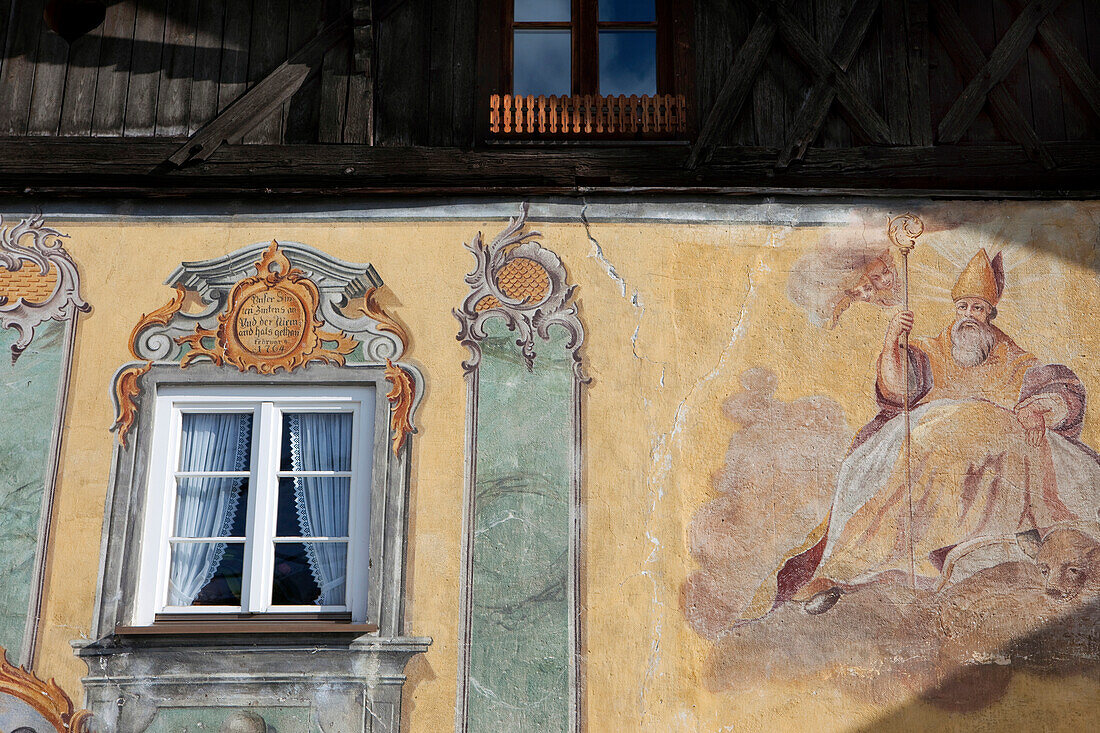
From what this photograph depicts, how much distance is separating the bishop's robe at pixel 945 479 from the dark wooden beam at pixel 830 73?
1271 millimetres

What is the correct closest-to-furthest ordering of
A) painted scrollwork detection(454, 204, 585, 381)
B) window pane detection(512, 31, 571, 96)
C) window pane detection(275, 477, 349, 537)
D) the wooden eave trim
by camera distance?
1. window pane detection(275, 477, 349, 537)
2. painted scrollwork detection(454, 204, 585, 381)
3. the wooden eave trim
4. window pane detection(512, 31, 571, 96)

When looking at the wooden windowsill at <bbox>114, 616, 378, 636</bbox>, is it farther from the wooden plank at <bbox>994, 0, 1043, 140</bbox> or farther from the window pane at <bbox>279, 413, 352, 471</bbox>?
the wooden plank at <bbox>994, 0, 1043, 140</bbox>

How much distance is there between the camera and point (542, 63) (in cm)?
672

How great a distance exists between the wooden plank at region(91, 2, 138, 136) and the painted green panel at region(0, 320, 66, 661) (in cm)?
117

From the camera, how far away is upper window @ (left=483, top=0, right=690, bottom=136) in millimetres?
6484

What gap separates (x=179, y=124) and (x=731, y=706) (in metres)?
4.20

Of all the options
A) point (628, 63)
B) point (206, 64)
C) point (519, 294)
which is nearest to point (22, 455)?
point (206, 64)

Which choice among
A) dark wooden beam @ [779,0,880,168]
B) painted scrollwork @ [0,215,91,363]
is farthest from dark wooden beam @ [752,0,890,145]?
painted scrollwork @ [0,215,91,363]

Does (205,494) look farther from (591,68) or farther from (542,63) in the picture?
(591,68)

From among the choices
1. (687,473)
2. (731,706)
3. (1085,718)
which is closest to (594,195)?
(687,473)

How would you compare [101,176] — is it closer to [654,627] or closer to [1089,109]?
[654,627]

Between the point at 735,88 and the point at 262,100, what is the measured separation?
2.58 metres

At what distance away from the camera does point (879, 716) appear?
5.55 m

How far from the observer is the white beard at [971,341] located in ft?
19.9
